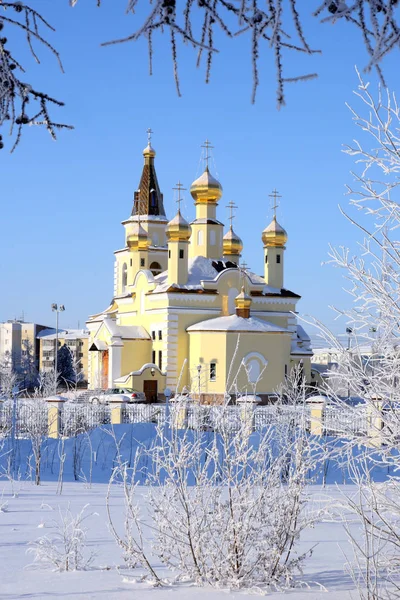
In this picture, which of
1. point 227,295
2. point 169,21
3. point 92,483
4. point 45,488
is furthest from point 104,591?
point 227,295

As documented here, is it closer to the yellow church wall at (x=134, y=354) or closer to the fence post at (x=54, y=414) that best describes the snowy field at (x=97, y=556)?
the fence post at (x=54, y=414)

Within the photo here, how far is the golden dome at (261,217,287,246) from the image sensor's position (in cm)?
3133

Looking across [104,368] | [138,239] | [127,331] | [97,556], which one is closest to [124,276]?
[138,239]

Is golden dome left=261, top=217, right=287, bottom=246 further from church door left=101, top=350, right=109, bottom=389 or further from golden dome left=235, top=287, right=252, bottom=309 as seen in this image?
church door left=101, top=350, right=109, bottom=389

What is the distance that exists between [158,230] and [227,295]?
314 inches

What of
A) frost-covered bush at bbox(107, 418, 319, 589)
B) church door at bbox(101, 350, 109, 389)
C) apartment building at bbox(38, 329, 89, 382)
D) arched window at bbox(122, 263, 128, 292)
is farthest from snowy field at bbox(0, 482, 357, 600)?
apartment building at bbox(38, 329, 89, 382)

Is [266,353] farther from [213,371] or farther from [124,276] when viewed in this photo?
[124,276]

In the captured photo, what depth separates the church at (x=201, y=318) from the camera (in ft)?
90.9

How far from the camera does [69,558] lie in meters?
6.62

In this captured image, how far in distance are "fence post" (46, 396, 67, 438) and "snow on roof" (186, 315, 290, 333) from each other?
10916mm

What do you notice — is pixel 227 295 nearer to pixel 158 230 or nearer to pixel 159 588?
pixel 158 230

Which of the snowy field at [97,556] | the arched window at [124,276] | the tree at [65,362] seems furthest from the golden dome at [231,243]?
the snowy field at [97,556]

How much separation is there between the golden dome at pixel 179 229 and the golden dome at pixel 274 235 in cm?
380

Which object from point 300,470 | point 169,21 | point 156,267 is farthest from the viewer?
point 156,267
